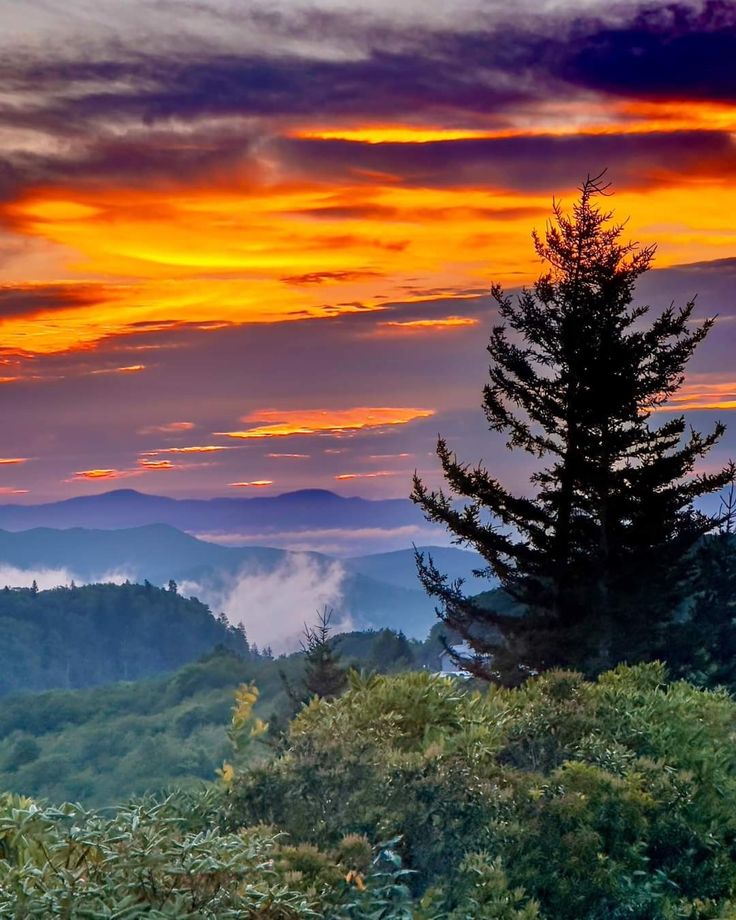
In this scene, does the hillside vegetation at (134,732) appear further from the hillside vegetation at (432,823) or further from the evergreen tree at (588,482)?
the hillside vegetation at (432,823)

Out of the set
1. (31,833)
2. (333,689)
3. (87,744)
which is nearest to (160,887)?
(31,833)

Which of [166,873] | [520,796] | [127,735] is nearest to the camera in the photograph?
[166,873]

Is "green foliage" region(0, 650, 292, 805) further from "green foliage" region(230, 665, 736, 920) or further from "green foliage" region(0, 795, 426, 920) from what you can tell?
"green foliage" region(0, 795, 426, 920)

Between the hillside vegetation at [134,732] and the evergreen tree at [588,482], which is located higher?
the evergreen tree at [588,482]

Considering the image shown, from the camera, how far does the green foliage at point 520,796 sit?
6758 millimetres

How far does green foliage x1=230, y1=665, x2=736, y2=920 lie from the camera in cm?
676

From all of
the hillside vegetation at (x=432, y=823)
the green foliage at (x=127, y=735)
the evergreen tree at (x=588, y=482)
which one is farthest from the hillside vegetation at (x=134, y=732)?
the hillside vegetation at (x=432, y=823)

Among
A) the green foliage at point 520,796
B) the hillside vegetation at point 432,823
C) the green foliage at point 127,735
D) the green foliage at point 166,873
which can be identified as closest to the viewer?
the green foliage at point 166,873

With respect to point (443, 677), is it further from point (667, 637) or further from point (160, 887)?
point (667, 637)

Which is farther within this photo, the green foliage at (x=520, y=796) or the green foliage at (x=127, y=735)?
the green foliage at (x=127, y=735)

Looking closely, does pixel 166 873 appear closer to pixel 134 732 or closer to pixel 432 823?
pixel 432 823

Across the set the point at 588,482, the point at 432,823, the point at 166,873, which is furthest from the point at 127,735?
the point at 166,873

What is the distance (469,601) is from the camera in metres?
27.5

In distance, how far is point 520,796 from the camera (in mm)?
7078
